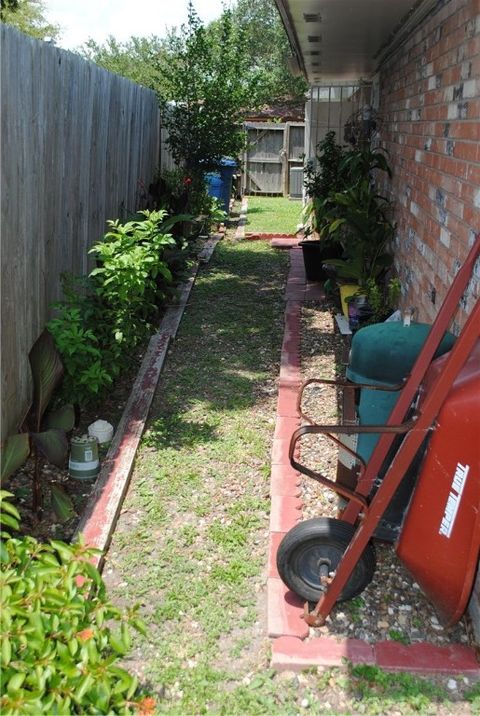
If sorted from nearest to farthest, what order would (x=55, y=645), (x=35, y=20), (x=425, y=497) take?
(x=55, y=645)
(x=425, y=497)
(x=35, y=20)

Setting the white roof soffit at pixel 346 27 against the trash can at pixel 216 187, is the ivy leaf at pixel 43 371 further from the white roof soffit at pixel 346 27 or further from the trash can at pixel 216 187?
the trash can at pixel 216 187

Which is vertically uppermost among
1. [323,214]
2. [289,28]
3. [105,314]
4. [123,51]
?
[123,51]

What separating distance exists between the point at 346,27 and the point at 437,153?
2260 mm

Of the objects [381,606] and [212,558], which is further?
[212,558]

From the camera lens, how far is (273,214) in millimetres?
15328

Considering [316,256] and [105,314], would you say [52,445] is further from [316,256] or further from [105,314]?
[316,256]

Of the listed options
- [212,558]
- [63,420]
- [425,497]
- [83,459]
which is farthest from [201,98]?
[425,497]

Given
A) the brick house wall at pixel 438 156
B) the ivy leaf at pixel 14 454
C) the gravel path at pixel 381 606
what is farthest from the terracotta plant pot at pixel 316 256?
the ivy leaf at pixel 14 454

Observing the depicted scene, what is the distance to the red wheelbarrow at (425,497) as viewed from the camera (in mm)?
2441

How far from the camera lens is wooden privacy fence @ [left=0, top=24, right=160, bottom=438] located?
3.87 meters

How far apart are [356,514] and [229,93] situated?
359 inches

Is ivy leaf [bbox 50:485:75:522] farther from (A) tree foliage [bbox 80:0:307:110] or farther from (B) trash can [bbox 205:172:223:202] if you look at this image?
(B) trash can [bbox 205:172:223:202]

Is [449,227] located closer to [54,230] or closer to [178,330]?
[54,230]

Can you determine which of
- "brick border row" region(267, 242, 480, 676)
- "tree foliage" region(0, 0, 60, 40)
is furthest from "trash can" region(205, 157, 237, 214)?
"tree foliage" region(0, 0, 60, 40)
